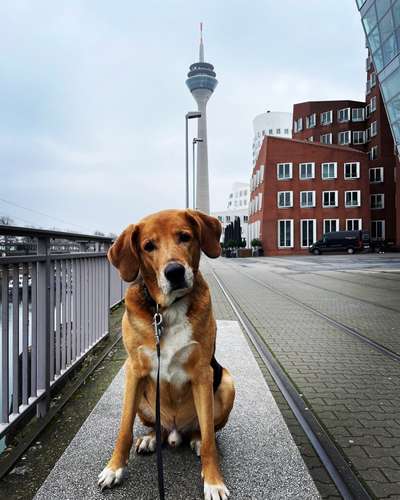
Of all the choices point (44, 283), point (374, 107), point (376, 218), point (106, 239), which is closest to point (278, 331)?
point (106, 239)

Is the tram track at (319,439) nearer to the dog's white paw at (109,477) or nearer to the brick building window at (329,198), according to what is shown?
the dog's white paw at (109,477)

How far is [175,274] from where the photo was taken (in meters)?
2.31

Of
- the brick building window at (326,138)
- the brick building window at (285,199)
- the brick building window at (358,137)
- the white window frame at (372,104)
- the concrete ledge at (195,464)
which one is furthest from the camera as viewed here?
the brick building window at (326,138)

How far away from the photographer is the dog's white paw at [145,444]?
2.69 m

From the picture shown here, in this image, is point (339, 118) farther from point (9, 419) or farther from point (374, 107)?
point (9, 419)

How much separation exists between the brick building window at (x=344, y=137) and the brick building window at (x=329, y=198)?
16055 millimetres

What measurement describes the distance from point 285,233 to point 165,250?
46269mm

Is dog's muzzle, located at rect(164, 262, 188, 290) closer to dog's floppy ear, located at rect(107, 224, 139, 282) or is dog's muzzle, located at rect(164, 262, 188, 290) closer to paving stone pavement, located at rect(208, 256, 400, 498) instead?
dog's floppy ear, located at rect(107, 224, 139, 282)

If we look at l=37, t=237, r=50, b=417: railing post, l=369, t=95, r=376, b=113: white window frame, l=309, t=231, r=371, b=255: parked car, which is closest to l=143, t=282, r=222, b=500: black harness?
l=37, t=237, r=50, b=417: railing post

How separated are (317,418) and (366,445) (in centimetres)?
50

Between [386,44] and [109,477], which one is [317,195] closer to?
[386,44]

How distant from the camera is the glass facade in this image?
19203 mm

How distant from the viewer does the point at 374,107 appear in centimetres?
5509

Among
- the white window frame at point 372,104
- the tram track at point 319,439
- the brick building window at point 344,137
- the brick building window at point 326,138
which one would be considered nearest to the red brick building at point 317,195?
the white window frame at point 372,104
